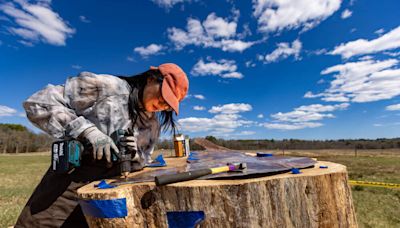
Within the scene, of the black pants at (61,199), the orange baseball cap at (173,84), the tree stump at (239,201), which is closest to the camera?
the tree stump at (239,201)

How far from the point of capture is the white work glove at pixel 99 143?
1734mm

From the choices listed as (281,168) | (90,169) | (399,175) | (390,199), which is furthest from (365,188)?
(90,169)

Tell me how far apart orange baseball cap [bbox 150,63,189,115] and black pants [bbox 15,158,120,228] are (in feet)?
2.27

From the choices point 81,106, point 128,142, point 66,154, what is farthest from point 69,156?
point 81,106

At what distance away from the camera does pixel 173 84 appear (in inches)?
91.7

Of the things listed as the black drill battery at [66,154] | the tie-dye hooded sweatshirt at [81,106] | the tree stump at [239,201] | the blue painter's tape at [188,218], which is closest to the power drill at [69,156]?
the black drill battery at [66,154]

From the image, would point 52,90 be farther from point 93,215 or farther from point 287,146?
point 287,146

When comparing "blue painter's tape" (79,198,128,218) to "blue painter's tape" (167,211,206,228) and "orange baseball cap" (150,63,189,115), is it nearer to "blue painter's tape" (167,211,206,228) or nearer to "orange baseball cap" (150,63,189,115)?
"blue painter's tape" (167,211,206,228)

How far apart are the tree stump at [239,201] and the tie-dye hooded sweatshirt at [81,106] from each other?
60cm

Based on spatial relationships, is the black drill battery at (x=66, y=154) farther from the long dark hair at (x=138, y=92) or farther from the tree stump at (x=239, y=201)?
the long dark hair at (x=138, y=92)

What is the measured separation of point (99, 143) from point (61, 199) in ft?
2.35

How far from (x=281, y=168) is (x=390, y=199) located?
5933 millimetres

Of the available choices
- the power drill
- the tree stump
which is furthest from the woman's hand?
the tree stump

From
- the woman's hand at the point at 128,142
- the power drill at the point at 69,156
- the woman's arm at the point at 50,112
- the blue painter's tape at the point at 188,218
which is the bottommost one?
the blue painter's tape at the point at 188,218
